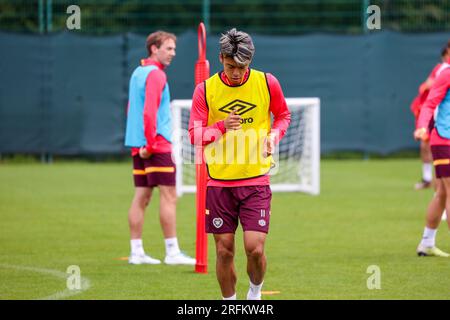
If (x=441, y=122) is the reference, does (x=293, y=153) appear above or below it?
below

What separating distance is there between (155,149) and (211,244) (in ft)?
6.76

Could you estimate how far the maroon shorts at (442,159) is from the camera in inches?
379

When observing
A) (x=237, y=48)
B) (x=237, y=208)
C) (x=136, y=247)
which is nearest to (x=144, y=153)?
(x=136, y=247)

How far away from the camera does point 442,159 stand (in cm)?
963


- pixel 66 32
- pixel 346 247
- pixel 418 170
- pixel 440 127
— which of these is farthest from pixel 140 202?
pixel 66 32

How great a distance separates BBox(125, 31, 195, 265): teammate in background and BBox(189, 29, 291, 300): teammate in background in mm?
2528

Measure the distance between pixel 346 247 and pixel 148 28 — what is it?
14.5 m

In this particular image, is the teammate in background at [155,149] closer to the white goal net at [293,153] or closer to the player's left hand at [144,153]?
the player's left hand at [144,153]

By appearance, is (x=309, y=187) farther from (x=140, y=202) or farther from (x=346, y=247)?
(x=140, y=202)

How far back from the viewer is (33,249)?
431 inches

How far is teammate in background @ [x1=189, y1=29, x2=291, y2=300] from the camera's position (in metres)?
7.22

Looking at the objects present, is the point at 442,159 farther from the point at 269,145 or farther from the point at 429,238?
the point at 269,145

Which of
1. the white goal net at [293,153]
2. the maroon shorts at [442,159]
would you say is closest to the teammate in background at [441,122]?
the maroon shorts at [442,159]

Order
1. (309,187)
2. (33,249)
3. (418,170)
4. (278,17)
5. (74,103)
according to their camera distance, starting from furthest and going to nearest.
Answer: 1. (278,17)
2. (74,103)
3. (418,170)
4. (309,187)
5. (33,249)
